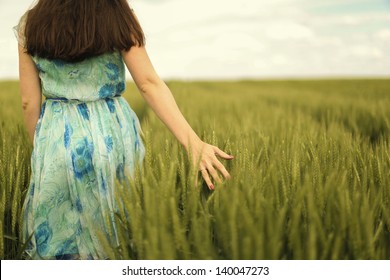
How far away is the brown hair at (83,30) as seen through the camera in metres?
1.10

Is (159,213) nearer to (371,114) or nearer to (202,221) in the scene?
(202,221)

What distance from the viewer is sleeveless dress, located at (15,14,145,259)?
116 cm

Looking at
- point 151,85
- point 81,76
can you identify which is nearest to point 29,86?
point 81,76

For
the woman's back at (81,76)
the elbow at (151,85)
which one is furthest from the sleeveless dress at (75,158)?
the elbow at (151,85)

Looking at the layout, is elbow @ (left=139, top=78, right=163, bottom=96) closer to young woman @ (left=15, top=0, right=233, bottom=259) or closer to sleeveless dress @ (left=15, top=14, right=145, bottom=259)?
young woman @ (left=15, top=0, right=233, bottom=259)

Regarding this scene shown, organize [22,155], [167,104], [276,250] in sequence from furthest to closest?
[22,155] < [167,104] < [276,250]

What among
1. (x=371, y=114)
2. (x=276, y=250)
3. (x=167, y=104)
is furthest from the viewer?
(x=371, y=114)

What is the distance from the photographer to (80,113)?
3.90 feet

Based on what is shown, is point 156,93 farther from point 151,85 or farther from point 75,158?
point 75,158

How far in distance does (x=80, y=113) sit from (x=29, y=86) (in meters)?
0.18

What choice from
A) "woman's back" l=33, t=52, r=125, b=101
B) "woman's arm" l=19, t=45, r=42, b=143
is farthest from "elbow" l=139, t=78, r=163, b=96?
"woman's arm" l=19, t=45, r=42, b=143
